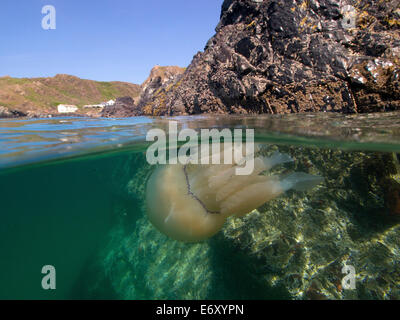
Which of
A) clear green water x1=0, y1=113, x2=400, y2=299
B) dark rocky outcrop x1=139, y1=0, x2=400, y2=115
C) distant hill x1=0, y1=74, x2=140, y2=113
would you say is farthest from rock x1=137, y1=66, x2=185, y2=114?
distant hill x1=0, y1=74, x2=140, y2=113

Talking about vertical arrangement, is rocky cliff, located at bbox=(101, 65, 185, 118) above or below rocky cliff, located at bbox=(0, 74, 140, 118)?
below

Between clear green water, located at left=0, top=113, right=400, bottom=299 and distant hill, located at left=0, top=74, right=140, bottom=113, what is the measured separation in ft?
228

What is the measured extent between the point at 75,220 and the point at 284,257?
10363 mm

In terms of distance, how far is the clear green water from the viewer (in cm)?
368

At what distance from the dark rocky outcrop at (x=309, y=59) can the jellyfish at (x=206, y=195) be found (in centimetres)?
351

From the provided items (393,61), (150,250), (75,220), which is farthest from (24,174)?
(393,61)

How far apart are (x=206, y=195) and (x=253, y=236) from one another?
1.43 m

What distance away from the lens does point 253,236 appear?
4363mm

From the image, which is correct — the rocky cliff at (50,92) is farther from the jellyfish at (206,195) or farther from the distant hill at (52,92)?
the jellyfish at (206,195)

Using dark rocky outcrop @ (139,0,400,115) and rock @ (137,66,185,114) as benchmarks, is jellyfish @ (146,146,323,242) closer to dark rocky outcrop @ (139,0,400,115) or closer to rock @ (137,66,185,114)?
dark rocky outcrop @ (139,0,400,115)

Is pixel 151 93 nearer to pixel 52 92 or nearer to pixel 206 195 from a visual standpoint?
pixel 206 195

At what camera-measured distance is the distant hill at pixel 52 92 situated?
6819cm

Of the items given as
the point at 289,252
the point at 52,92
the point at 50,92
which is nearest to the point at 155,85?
the point at 289,252

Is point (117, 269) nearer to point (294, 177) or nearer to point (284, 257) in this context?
point (284, 257)
